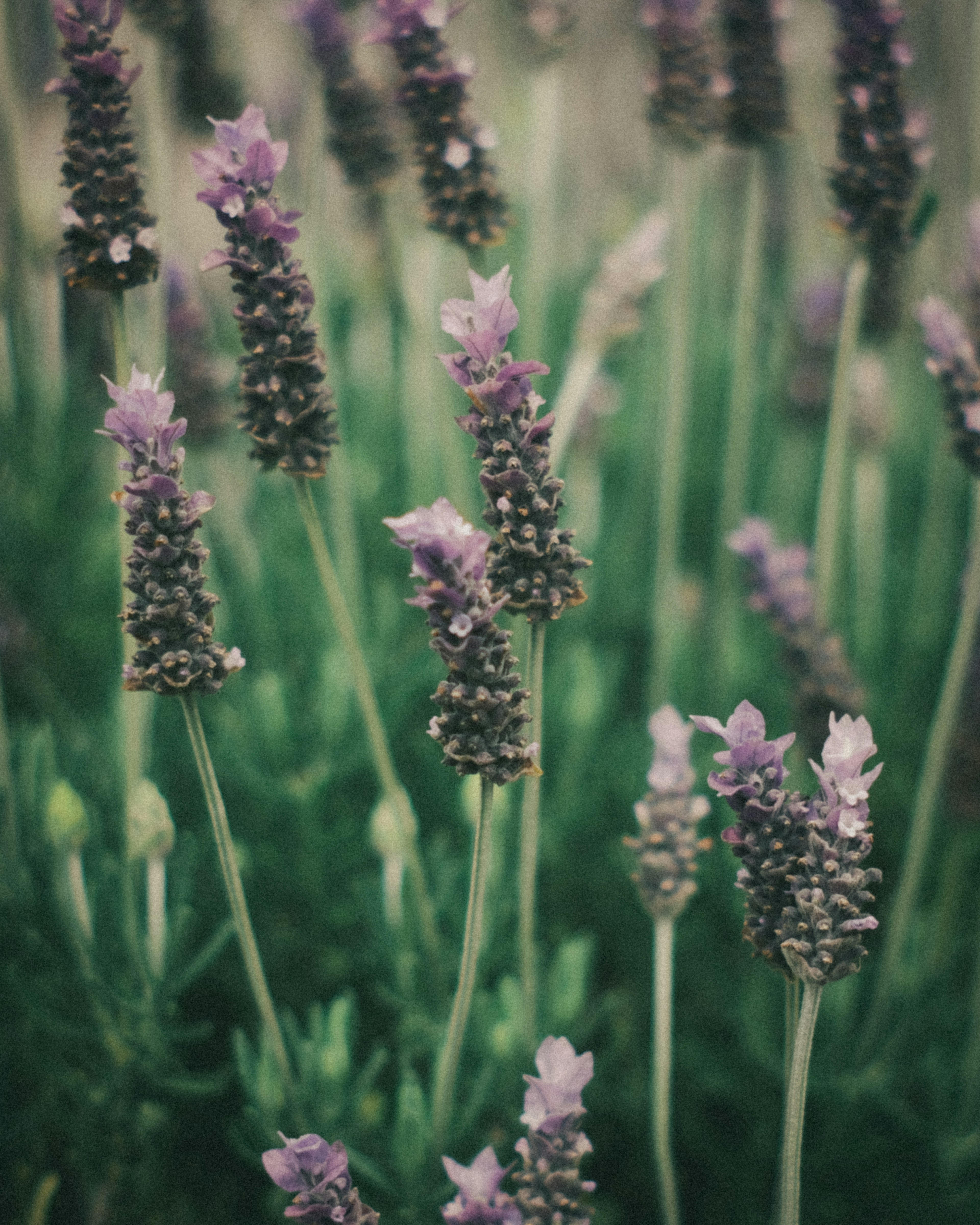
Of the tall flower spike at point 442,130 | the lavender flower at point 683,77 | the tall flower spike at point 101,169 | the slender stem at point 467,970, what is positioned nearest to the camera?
the slender stem at point 467,970

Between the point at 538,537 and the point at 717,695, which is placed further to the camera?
the point at 717,695

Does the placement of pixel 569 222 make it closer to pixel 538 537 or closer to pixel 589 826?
pixel 589 826

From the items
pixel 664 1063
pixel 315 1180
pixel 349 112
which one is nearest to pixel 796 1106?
pixel 664 1063

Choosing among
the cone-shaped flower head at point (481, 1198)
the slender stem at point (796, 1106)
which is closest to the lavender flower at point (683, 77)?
the slender stem at point (796, 1106)

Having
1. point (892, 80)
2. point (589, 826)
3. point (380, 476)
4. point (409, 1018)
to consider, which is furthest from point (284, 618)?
point (892, 80)

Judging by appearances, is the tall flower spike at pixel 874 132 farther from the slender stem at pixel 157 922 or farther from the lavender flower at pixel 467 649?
the slender stem at pixel 157 922

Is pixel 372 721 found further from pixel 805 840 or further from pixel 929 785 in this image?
pixel 929 785
